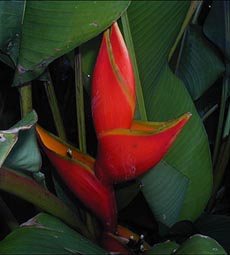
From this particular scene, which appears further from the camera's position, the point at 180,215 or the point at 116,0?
the point at 180,215

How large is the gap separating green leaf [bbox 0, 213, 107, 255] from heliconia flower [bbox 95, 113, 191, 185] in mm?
88

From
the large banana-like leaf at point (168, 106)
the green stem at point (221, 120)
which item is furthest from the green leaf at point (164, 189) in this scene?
the green stem at point (221, 120)

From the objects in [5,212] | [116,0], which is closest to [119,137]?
[116,0]

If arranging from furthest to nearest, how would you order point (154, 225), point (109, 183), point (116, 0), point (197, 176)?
point (154, 225), point (197, 176), point (109, 183), point (116, 0)

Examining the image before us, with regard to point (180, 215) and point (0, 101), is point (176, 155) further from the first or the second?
point (0, 101)

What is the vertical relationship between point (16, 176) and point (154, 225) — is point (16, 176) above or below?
above

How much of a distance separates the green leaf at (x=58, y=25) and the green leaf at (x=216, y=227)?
339 millimetres

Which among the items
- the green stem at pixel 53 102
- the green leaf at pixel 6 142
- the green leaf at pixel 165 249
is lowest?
the green leaf at pixel 165 249

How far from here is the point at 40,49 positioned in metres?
0.60

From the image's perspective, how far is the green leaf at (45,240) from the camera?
0.56 metres

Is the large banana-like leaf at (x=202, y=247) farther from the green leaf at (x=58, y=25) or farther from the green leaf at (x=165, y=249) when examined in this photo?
the green leaf at (x=58, y=25)

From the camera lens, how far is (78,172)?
0.66 m

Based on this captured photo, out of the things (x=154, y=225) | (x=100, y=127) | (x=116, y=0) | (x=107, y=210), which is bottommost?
(x=154, y=225)

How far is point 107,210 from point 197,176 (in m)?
0.15
